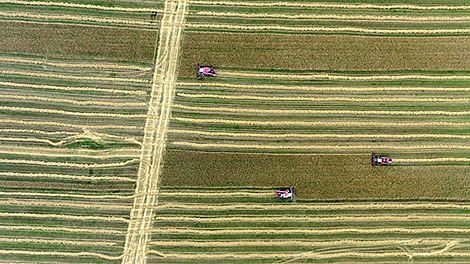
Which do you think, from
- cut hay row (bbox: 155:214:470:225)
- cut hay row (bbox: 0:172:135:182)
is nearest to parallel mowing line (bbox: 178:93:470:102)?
cut hay row (bbox: 0:172:135:182)

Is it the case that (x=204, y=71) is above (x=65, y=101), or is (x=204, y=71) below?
above

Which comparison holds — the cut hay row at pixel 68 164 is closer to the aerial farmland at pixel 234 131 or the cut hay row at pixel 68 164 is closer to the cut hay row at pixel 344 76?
the aerial farmland at pixel 234 131

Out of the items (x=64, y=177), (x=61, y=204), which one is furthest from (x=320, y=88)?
(x=61, y=204)

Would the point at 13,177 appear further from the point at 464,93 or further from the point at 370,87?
the point at 464,93

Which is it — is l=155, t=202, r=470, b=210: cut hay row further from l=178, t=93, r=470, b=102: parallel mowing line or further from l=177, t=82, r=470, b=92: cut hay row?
l=177, t=82, r=470, b=92: cut hay row

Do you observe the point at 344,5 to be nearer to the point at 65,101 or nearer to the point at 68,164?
the point at 65,101

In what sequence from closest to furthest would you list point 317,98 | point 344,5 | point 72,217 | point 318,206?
point 72,217
point 318,206
point 317,98
point 344,5

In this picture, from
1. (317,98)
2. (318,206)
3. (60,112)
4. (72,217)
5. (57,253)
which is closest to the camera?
(57,253)
